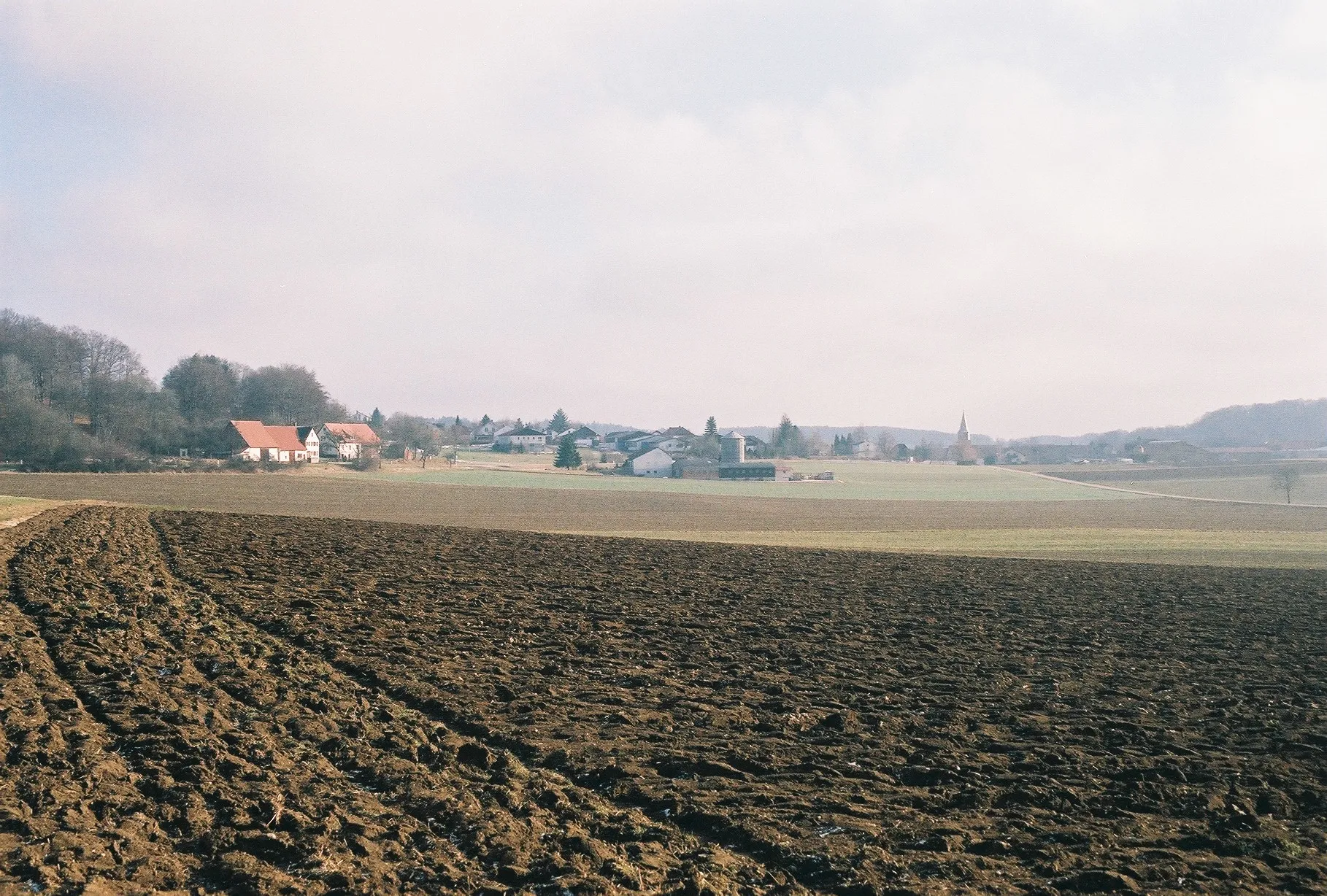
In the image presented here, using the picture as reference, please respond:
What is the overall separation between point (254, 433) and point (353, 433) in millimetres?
29693

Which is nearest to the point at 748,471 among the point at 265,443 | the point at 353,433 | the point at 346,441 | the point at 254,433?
the point at 346,441

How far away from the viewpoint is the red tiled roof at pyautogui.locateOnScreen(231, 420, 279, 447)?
94375 millimetres

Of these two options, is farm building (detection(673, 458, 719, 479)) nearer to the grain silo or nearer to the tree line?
the grain silo

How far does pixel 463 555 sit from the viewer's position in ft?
98.2

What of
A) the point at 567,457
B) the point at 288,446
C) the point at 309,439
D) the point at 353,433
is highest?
the point at 353,433

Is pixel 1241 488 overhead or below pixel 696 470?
below

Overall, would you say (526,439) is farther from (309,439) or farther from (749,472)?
(749,472)

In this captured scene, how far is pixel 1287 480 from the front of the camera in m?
86.3

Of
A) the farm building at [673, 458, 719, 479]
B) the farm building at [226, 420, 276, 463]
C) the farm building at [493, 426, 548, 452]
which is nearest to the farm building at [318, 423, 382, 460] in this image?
the farm building at [226, 420, 276, 463]

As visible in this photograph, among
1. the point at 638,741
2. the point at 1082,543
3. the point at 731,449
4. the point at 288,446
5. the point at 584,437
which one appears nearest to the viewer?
the point at 638,741

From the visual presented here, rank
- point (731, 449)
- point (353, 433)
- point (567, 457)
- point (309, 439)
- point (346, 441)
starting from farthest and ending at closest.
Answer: point (731, 449) → point (353, 433) → point (567, 457) → point (346, 441) → point (309, 439)

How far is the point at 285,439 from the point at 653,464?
44.2 m

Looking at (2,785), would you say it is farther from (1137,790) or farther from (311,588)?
(311,588)

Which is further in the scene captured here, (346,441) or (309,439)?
(346,441)
